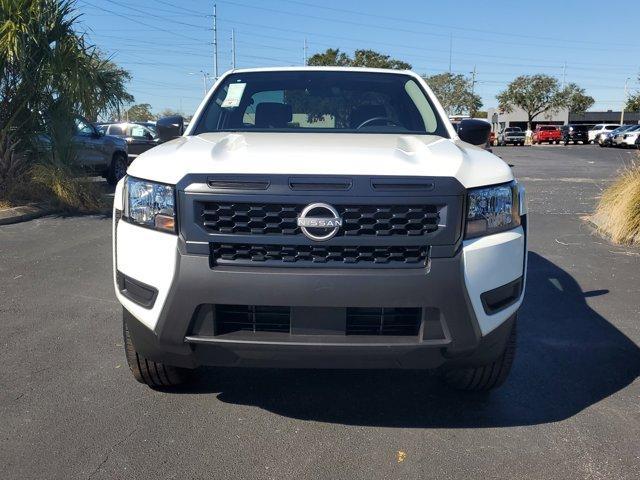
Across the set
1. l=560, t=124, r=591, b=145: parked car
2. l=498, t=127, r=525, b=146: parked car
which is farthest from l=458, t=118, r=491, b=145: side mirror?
l=560, t=124, r=591, b=145: parked car

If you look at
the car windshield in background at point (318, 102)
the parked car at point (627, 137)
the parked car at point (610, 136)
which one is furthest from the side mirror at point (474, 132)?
the parked car at point (610, 136)

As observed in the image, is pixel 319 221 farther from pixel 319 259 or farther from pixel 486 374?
pixel 486 374

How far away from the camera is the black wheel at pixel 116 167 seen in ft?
44.0

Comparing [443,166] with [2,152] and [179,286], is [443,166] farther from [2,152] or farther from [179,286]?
[2,152]

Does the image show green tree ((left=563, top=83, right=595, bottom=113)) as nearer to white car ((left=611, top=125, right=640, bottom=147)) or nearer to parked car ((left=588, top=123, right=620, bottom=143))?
parked car ((left=588, top=123, right=620, bottom=143))

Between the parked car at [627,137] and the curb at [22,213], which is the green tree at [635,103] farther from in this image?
the curb at [22,213]

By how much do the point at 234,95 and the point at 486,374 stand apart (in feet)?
8.76

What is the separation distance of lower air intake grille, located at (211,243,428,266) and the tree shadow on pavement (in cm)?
99

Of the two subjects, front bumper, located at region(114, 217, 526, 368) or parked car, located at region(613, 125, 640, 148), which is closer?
front bumper, located at region(114, 217, 526, 368)

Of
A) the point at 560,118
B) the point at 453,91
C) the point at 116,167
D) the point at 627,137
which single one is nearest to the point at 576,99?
the point at 560,118

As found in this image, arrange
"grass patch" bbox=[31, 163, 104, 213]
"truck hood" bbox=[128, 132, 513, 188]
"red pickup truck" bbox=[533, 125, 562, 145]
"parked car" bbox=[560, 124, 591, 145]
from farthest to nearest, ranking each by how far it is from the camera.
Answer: "red pickup truck" bbox=[533, 125, 562, 145], "parked car" bbox=[560, 124, 591, 145], "grass patch" bbox=[31, 163, 104, 213], "truck hood" bbox=[128, 132, 513, 188]

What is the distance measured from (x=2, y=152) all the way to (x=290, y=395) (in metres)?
8.38

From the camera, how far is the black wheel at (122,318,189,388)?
303 centimetres

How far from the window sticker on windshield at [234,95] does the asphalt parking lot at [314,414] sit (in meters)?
1.86
